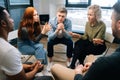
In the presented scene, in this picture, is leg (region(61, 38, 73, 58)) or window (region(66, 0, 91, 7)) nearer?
leg (region(61, 38, 73, 58))

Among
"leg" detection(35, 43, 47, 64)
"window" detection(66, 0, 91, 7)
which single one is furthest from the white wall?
"leg" detection(35, 43, 47, 64)

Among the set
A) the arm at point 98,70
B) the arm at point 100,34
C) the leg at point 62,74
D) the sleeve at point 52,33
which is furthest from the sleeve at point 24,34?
the arm at point 98,70

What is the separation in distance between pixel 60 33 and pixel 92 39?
1.85 ft

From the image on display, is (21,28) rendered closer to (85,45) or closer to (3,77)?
(85,45)

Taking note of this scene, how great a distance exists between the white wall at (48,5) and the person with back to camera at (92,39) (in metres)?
1.74

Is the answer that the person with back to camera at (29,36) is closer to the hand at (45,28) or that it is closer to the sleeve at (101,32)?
the hand at (45,28)

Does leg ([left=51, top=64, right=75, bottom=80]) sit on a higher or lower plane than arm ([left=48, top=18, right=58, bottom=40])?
lower

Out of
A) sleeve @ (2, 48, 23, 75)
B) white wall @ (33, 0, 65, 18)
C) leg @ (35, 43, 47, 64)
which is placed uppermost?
white wall @ (33, 0, 65, 18)

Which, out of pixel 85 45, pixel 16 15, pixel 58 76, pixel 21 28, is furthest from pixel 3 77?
pixel 16 15

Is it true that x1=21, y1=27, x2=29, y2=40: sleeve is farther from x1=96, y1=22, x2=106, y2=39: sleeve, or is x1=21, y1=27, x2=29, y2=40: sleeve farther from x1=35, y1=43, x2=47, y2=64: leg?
x1=96, y1=22, x2=106, y2=39: sleeve

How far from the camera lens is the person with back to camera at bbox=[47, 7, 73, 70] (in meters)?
3.10

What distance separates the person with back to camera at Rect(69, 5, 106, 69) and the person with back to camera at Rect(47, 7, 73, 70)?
28cm

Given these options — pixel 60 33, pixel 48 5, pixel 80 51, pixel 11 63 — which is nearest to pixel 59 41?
pixel 60 33

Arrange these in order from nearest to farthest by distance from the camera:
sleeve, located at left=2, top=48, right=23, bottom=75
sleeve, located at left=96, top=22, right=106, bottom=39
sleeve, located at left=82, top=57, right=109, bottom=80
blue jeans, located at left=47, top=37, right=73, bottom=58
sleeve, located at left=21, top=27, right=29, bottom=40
Result: sleeve, located at left=82, top=57, right=109, bottom=80 < sleeve, located at left=2, top=48, right=23, bottom=75 < sleeve, located at left=21, top=27, right=29, bottom=40 < sleeve, located at left=96, top=22, right=106, bottom=39 < blue jeans, located at left=47, top=37, right=73, bottom=58
